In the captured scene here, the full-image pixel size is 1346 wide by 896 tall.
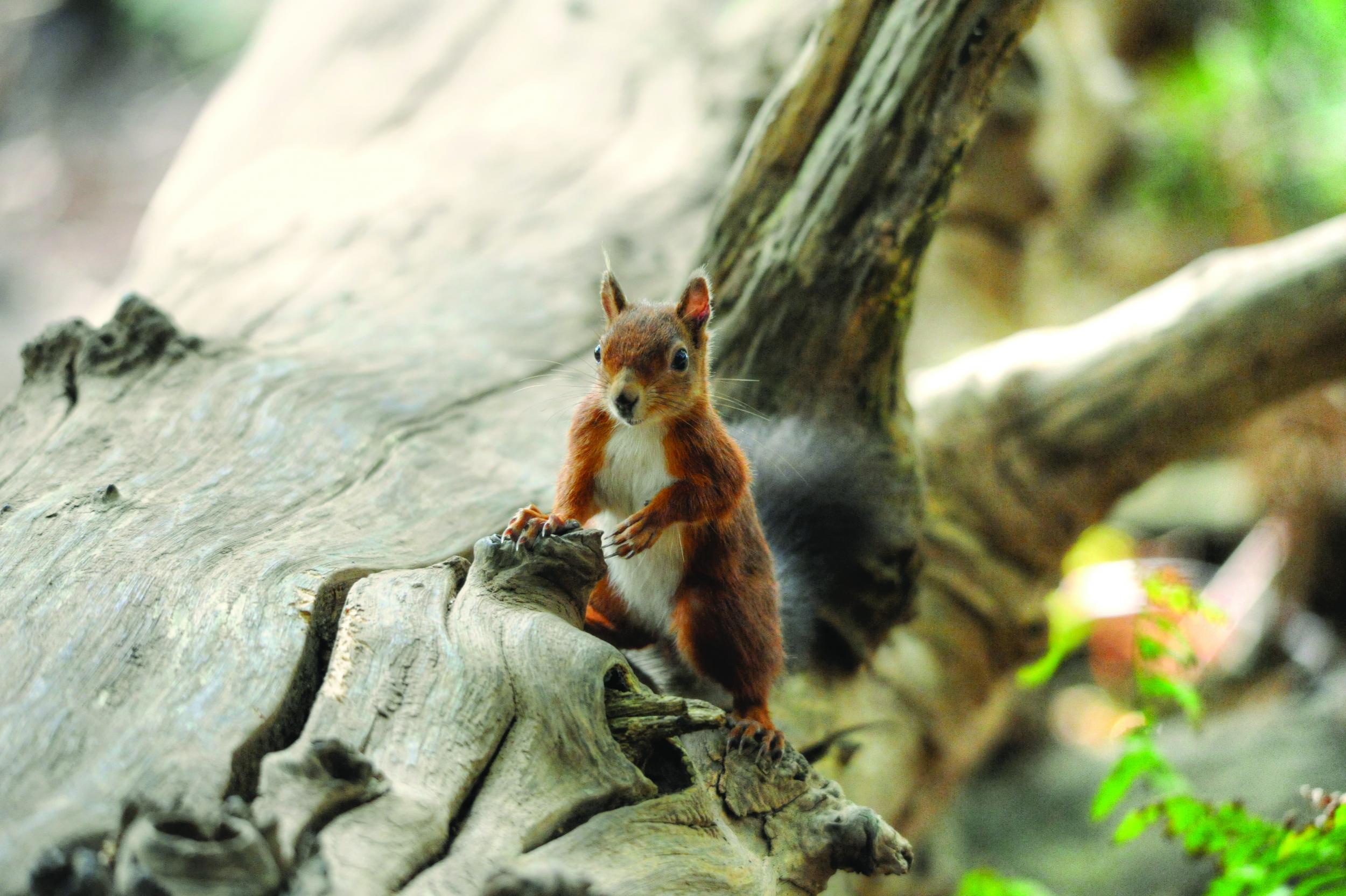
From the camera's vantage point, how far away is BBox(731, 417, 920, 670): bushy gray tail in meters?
2.54

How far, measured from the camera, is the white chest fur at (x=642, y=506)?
2.02 meters

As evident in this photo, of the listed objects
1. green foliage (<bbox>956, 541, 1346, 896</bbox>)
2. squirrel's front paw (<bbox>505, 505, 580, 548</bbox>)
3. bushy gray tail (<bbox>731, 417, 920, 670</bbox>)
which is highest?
bushy gray tail (<bbox>731, 417, 920, 670</bbox>)

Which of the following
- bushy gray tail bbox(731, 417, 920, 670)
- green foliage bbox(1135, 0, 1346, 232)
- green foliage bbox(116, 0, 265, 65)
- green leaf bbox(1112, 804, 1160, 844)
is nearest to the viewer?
green leaf bbox(1112, 804, 1160, 844)

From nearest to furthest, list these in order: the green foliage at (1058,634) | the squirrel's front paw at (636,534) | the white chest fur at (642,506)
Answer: the squirrel's front paw at (636,534) → the white chest fur at (642,506) → the green foliage at (1058,634)

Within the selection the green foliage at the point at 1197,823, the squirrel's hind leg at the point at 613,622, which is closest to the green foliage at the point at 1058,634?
the green foliage at the point at 1197,823

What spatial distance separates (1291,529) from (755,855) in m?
4.82

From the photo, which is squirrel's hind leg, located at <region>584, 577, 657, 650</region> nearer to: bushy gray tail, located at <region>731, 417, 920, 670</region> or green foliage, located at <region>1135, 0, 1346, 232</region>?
bushy gray tail, located at <region>731, 417, 920, 670</region>

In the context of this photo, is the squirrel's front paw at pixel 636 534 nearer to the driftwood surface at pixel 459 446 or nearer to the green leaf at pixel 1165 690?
the driftwood surface at pixel 459 446

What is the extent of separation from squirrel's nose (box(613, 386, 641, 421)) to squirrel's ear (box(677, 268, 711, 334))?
263mm

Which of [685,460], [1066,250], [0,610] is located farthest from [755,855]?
[1066,250]

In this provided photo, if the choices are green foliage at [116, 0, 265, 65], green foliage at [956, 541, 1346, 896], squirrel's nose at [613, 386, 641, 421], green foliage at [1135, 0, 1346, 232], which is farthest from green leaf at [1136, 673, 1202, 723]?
green foliage at [116, 0, 265, 65]

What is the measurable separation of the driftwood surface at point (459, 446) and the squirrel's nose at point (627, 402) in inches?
13.0

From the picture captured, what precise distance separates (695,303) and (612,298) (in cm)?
18

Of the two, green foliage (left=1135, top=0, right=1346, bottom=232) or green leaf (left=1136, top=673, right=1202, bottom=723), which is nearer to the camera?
green leaf (left=1136, top=673, right=1202, bottom=723)
